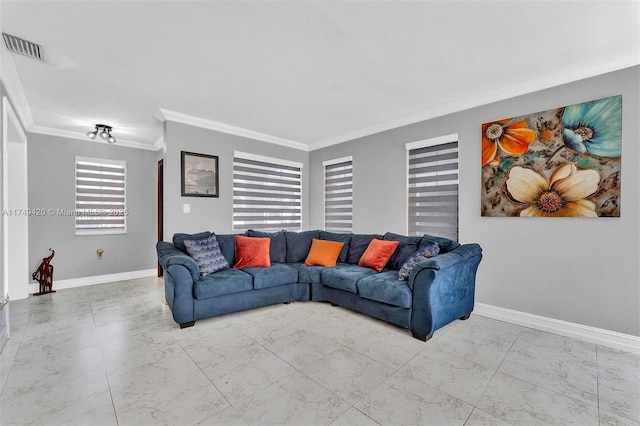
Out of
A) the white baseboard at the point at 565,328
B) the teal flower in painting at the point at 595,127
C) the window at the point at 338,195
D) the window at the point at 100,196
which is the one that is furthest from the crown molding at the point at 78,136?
the teal flower in painting at the point at 595,127

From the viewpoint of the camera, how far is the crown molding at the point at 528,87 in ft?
8.27

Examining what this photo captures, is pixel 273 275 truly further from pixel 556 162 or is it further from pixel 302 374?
pixel 556 162

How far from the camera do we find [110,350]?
8.14 feet

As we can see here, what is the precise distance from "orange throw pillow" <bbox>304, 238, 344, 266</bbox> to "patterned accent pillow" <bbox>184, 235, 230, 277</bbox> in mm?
1164

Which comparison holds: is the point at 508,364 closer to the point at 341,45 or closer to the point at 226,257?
the point at 341,45

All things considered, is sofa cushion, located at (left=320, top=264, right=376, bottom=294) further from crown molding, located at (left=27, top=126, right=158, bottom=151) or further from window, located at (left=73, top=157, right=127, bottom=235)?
crown molding, located at (left=27, top=126, right=158, bottom=151)

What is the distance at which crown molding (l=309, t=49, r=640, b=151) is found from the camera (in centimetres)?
252

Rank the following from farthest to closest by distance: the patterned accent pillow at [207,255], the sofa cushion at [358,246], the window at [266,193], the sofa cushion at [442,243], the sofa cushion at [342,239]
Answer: the window at [266,193], the sofa cushion at [342,239], the sofa cushion at [358,246], the patterned accent pillow at [207,255], the sofa cushion at [442,243]

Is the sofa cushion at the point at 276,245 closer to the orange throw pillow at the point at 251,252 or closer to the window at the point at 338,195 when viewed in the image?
the orange throw pillow at the point at 251,252

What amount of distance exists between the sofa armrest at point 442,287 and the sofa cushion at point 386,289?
3.3 inches

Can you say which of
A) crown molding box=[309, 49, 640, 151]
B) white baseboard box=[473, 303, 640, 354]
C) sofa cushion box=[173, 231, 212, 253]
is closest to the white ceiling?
crown molding box=[309, 49, 640, 151]

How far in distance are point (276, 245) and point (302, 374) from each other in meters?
2.39

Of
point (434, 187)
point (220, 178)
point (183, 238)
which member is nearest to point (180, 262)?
point (183, 238)

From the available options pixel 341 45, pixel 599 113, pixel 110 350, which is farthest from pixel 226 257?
pixel 599 113
